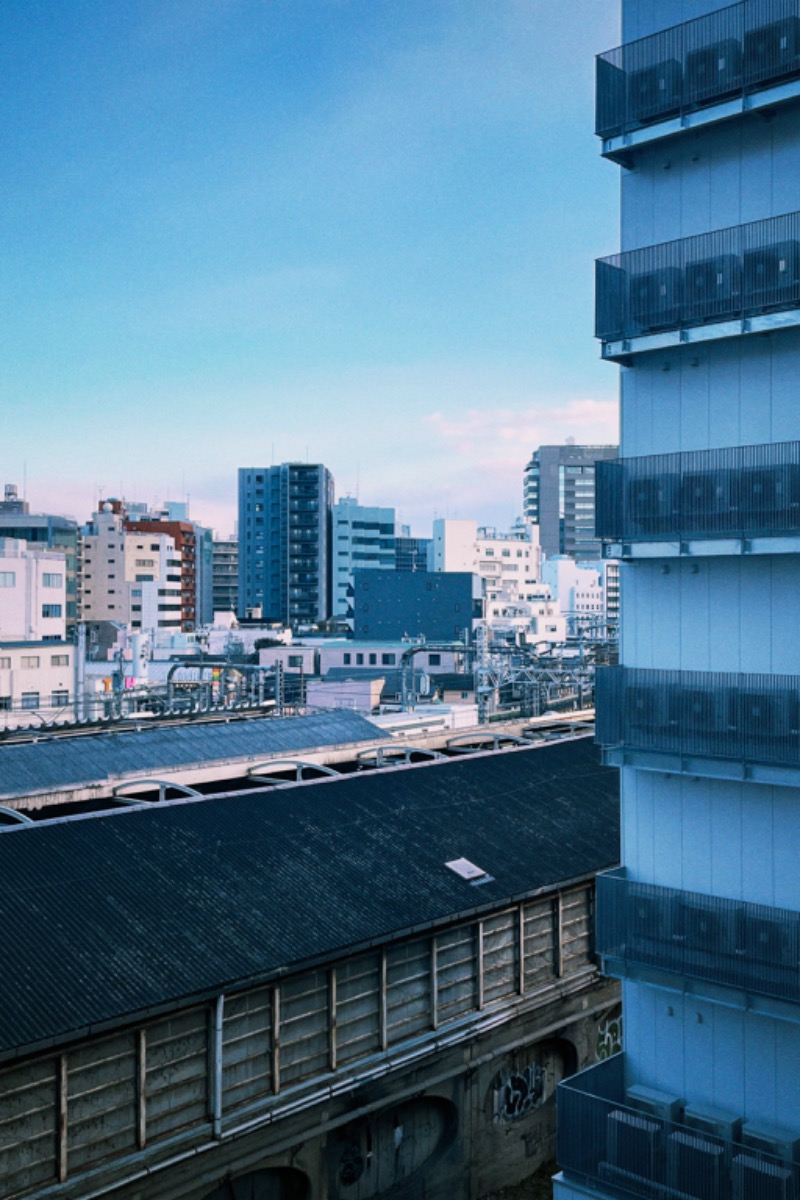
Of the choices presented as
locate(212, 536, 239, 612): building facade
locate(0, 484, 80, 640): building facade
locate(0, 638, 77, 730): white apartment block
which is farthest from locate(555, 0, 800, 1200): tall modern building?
locate(212, 536, 239, 612): building facade

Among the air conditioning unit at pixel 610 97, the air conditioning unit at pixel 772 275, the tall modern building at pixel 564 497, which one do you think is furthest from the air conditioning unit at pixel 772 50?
the tall modern building at pixel 564 497

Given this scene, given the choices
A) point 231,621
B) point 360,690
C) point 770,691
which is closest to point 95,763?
point 770,691

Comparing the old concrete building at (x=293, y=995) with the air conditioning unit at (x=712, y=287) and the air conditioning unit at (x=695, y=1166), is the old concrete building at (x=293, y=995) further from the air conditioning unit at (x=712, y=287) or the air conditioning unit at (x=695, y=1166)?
the air conditioning unit at (x=712, y=287)

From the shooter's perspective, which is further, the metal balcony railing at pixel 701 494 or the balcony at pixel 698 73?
the balcony at pixel 698 73

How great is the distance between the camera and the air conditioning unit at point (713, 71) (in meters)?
12.7

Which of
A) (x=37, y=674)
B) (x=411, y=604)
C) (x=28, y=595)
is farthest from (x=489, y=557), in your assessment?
(x=37, y=674)

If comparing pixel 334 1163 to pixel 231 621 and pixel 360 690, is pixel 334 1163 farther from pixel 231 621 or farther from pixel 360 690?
pixel 231 621

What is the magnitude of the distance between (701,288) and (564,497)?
601 feet

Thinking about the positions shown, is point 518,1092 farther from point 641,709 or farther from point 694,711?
point 694,711

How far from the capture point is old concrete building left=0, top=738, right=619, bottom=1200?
14109 millimetres

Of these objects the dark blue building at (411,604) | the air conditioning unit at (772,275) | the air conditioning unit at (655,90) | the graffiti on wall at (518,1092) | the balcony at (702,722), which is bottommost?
the graffiti on wall at (518,1092)

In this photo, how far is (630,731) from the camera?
13.4 m

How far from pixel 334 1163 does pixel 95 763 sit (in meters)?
13.4

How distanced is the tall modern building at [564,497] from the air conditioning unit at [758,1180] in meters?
183
